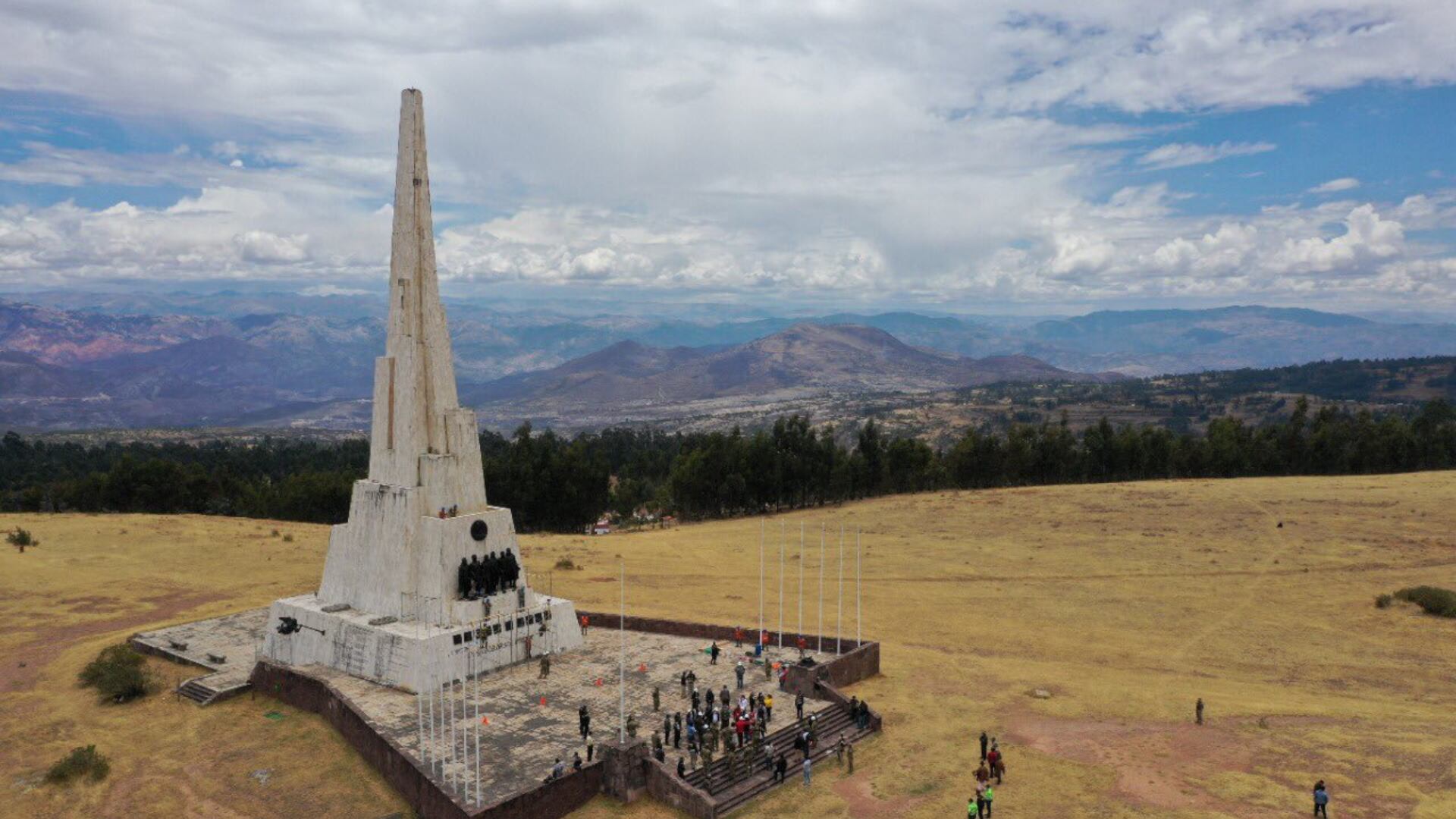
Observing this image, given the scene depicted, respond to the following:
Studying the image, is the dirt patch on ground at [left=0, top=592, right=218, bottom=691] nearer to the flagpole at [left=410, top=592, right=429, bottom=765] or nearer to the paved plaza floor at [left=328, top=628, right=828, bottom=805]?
the paved plaza floor at [left=328, top=628, right=828, bottom=805]

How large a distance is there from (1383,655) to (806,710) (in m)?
26.3

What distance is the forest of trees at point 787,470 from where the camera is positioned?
83.5 m

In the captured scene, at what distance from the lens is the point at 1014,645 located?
1598 inches

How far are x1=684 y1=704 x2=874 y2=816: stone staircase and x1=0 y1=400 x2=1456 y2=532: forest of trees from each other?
5438 centimetres

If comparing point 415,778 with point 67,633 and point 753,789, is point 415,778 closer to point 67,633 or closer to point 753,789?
point 753,789

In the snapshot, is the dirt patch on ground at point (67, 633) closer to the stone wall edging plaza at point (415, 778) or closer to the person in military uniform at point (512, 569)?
the stone wall edging plaza at point (415, 778)

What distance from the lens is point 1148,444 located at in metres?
99.1

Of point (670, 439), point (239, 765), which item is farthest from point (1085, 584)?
point (670, 439)

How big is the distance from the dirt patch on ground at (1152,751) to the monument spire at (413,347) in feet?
77.3

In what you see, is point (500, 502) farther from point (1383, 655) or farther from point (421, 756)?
point (1383, 655)

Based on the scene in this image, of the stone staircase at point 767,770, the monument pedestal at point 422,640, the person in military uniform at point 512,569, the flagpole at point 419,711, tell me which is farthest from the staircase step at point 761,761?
the person in military uniform at point 512,569

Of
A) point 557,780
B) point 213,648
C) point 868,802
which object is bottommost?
point 213,648

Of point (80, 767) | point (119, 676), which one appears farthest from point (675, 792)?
point (119, 676)

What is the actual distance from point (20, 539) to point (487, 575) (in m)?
43.6
